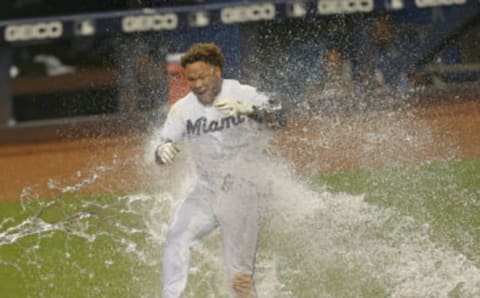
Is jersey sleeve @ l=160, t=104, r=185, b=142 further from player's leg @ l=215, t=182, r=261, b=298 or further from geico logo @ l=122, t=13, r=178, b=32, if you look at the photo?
geico logo @ l=122, t=13, r=178, b=32

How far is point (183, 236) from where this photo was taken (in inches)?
252

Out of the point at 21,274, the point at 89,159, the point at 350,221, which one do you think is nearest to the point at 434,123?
the point at 89,159

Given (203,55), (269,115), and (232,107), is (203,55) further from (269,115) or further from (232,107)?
(269,115)

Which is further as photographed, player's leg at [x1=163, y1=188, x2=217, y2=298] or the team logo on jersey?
the team logo on jersey

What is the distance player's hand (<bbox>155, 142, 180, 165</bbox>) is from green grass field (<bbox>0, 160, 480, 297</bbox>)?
3.57 ft

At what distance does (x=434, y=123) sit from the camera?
1384cm

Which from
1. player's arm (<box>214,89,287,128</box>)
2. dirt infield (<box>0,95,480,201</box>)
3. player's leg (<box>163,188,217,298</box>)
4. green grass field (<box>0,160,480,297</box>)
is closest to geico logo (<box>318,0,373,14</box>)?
dirt infield (<box>0,95,480,201</box>)

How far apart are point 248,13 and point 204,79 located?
9.20 m

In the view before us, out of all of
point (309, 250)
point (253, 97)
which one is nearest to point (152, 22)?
point (309, 250)

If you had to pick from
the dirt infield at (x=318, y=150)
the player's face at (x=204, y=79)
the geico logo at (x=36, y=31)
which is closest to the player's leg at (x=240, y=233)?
the player's face at (x=204, y=79)

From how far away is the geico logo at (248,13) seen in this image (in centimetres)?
1548

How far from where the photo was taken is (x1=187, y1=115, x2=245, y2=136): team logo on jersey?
6582 millimetres

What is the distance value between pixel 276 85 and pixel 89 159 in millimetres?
2855

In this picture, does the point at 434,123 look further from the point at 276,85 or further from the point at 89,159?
the point at 89,159
